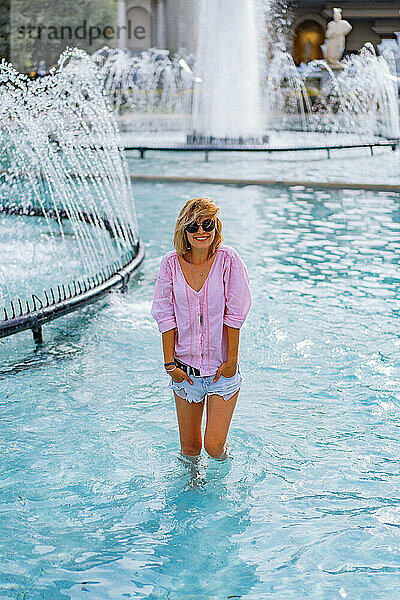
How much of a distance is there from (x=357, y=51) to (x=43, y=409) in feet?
182

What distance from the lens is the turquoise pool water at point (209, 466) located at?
3.52 m

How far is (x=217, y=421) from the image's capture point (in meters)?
3.78

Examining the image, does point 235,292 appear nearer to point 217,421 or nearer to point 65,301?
point 217,421

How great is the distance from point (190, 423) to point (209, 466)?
467 millimetres

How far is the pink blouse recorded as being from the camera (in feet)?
11.9

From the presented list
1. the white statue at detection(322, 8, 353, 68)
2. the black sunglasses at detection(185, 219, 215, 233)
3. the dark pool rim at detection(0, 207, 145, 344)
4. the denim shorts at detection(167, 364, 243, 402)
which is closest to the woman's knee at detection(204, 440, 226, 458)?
the denim shorts at detection(167, 364, 243, 402)

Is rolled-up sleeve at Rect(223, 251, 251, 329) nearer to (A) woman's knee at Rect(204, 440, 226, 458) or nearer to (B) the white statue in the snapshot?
(A) woman's knee at Rect(204, 440, 226, 458)

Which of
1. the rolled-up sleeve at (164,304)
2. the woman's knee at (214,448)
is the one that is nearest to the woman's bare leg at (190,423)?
the woman's knee at (214,448)

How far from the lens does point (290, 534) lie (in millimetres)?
3779

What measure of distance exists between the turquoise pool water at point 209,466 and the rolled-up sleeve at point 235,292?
988mm

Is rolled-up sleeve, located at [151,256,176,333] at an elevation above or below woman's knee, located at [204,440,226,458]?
above

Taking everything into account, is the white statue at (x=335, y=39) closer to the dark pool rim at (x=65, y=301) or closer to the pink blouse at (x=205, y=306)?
the dark pool rim at (x=65, y=301)

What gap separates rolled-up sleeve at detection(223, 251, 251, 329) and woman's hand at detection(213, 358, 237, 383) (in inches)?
6.9

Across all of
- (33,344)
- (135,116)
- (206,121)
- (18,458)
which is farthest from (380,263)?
(135,116)
